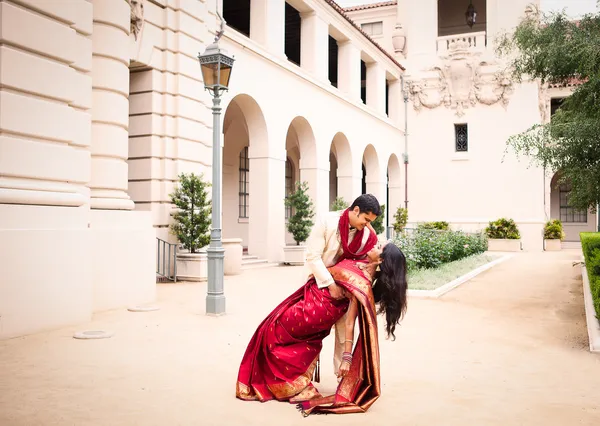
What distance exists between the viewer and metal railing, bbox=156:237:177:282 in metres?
12.7

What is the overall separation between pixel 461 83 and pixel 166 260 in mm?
21180

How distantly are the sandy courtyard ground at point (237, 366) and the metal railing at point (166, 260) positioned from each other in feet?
10.9

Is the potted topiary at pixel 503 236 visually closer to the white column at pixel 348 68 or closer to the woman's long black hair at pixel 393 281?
the white column at pixel 348 68

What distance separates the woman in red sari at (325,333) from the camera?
14.1 feet

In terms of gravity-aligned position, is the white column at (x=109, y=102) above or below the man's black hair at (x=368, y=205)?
above

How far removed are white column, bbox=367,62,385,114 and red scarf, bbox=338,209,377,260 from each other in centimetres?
2259

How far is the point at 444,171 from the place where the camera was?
29.8 m

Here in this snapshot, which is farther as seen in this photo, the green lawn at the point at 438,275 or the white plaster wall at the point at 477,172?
the white plaster wall at the point at 477,172

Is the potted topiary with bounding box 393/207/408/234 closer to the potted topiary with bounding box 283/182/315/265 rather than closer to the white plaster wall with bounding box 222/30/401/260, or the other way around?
the white plaster wall with bounding box 222/30/401/260

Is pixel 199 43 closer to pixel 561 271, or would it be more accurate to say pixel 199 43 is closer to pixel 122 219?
pixel 122 219

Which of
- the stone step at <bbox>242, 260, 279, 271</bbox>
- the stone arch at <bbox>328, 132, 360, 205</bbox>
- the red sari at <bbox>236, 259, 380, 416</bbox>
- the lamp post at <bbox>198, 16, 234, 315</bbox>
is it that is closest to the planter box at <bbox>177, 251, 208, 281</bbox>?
the stone step at <bbox>242, 260, 279, 271</bbox>

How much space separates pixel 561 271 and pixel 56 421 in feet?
49.9

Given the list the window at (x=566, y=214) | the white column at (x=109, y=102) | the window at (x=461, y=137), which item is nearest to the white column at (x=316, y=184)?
the white column at (x=109, y=102)

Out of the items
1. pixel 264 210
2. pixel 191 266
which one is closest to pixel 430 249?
pixel 264 210
